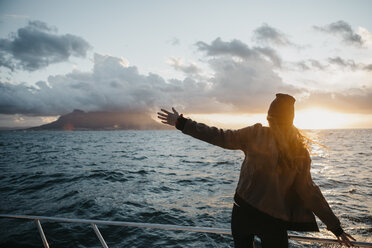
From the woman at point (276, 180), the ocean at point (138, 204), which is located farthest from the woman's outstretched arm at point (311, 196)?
the ocean at point (138, 204)

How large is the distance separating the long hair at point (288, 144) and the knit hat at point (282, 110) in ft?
0.13

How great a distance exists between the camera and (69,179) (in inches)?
556

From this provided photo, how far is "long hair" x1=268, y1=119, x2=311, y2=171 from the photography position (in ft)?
5.96

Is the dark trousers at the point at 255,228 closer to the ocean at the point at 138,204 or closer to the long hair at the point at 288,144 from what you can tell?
the long hair at the point at 288,144

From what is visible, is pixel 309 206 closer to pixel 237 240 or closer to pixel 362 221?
pixel 237 240

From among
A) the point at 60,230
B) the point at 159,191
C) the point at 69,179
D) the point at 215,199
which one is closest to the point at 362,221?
the point at 215,199

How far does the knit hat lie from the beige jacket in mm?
139

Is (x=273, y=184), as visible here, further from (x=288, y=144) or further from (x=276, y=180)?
(x=288, y=144)

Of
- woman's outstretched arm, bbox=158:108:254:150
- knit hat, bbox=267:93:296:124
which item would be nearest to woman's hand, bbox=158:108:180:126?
woman's outstretched arm, bbox=158:108:254:150

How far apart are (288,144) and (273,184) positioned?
15.3 inches

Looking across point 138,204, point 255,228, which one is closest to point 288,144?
point 255,228

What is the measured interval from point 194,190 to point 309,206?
10.0 m

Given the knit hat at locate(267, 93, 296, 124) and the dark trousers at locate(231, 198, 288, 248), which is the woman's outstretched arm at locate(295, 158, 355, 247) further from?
the knit hat at locate(267, 93, 296, 124)

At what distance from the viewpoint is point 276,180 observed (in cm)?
184
